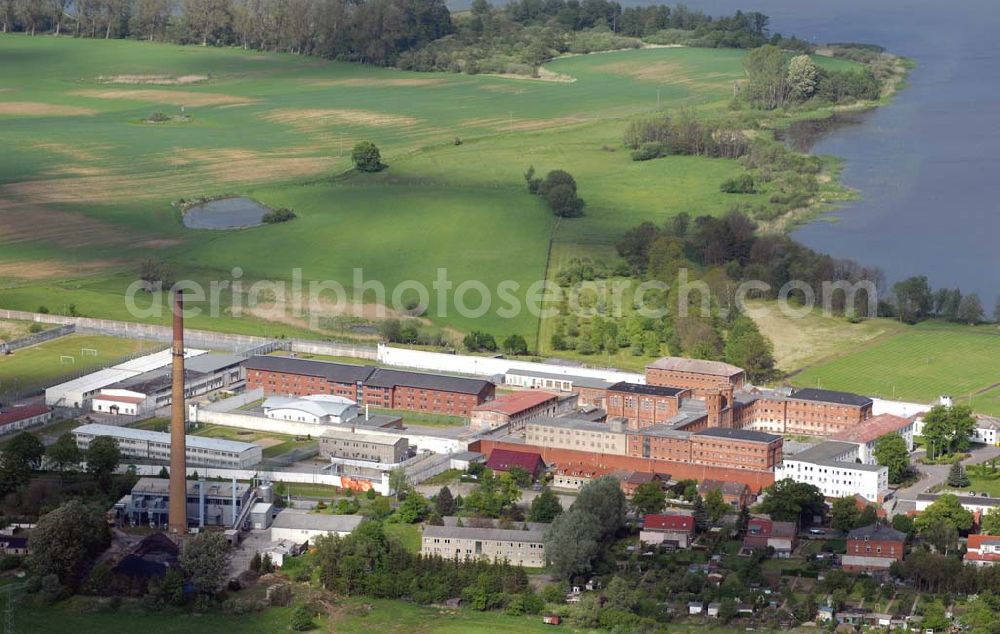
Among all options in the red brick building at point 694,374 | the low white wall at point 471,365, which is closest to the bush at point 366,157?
the low white wall at point 471,365

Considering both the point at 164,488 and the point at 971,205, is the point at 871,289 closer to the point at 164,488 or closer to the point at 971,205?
the point at 971,205

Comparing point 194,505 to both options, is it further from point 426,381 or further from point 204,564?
point 426,381

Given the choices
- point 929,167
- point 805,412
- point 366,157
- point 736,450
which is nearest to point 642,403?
point 805,412

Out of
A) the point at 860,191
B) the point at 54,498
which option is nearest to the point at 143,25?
the point at 860,191

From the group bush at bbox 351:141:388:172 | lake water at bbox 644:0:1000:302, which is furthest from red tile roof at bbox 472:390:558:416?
bush at bbox 351:141:388:172

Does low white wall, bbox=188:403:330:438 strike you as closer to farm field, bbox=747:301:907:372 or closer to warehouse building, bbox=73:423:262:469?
warehouse building, bbox=73:423:262:469
